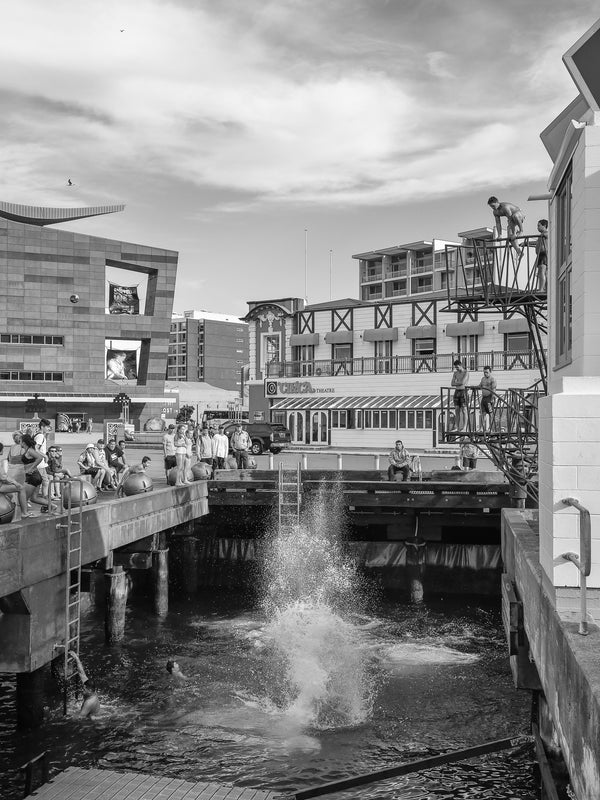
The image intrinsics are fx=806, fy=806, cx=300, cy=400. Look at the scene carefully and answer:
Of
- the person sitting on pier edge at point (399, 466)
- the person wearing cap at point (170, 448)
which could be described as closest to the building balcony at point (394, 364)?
the person sitting on pier edge at point (399, 466)

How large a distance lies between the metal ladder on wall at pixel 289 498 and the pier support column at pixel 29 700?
9368 millimetres

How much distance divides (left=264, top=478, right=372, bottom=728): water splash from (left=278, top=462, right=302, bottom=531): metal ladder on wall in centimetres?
19

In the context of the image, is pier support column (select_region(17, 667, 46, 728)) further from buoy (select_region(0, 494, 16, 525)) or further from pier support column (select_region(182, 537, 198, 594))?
pier support column (select_region(182, 537, 198, 594))

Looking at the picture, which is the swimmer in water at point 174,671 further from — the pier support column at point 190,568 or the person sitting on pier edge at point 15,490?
the pier support column at point 190,568

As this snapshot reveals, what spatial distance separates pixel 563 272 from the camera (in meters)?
9.66

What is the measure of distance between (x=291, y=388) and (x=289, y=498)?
35.1 metres

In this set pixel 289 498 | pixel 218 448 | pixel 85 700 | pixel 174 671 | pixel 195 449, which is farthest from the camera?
pixel 195 449

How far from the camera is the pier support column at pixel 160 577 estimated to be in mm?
19062

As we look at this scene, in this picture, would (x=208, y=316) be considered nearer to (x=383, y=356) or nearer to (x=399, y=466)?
(x=383, y=356)

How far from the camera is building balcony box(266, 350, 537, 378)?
4794cm

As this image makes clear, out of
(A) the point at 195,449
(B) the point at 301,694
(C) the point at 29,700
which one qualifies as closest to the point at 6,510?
(C) the point at 29,700

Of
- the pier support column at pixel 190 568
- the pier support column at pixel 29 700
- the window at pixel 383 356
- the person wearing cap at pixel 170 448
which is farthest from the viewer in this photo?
the window at pixel 383 356

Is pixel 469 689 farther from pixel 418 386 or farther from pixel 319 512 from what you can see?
pixel 418 386

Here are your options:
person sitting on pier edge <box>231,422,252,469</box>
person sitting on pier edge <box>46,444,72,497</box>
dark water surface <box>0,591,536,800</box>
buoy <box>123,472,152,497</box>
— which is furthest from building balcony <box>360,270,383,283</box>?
dark water surface <box>0,591,536,800</box>
